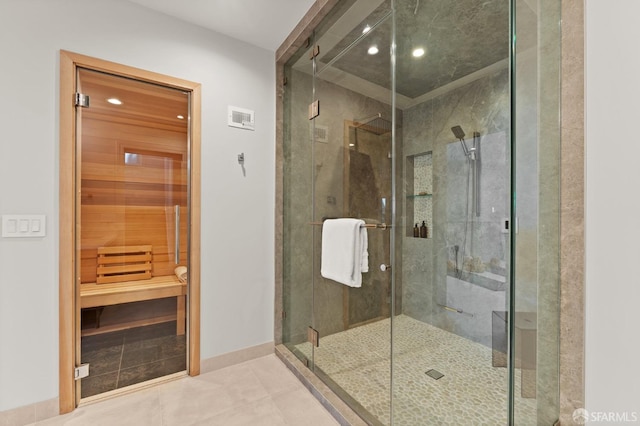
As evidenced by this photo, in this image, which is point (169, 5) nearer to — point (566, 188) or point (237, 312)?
point (237, 312)

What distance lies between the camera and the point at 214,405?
1660 millimetres

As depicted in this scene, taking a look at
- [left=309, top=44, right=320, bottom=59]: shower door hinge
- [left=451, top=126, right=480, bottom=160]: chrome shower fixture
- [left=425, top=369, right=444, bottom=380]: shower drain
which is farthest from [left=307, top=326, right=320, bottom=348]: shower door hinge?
[left=309, top=44, right=320, bottom=59]: shower door hinge

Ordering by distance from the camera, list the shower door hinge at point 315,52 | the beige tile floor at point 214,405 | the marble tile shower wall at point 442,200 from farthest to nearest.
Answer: the shower door hinge at point 315,52 < the beige tile floor at point 214,405 < the marble tile shower wall at point 442,200

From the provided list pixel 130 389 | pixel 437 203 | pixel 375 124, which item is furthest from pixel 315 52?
pixel 130 389

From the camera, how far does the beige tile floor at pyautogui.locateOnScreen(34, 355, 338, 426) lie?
5.01 ft

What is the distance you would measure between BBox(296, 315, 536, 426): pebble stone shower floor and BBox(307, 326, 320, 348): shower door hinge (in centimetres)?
19

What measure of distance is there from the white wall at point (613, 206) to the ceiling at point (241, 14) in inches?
65.0

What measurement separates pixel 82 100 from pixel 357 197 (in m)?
1.83

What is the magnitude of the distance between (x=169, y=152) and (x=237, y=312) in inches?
52.5

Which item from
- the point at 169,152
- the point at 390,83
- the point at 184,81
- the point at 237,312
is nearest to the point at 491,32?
the point at 390,83

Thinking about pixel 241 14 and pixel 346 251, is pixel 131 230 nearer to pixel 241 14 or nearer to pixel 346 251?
pixel 346 251

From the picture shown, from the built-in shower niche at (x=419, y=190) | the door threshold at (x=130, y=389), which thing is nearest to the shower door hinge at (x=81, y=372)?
the door threshold at (x=130, y=389)

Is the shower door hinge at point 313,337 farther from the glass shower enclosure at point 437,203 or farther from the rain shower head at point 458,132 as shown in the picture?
the rain shower head at point 458,132
